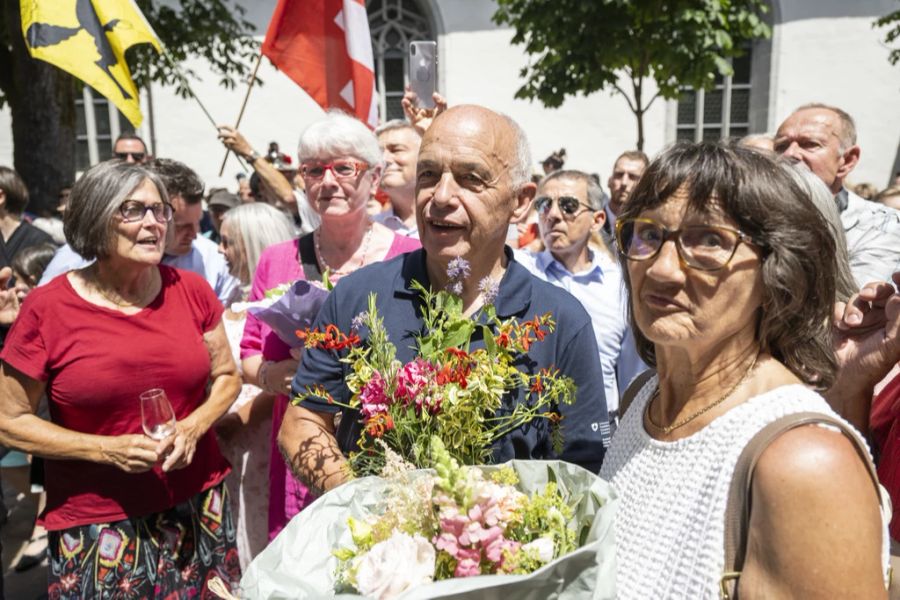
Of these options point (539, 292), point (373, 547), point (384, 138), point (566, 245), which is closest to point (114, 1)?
point (384, 138)

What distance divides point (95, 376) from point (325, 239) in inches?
40.8

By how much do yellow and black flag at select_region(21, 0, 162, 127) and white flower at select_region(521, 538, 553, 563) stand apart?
356 cm

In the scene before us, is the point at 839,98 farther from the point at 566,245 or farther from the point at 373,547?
the point at 373,547

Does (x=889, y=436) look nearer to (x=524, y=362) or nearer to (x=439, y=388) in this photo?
(x=524, y=362)

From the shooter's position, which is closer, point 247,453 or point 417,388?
point 417,388

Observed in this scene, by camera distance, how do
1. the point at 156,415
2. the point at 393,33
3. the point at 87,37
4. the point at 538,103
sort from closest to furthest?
1. the point at 156,415
2. the point at 87,37
3. the point at 538,103
4. the point at 393,33

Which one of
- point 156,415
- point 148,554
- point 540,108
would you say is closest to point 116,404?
point 156,415

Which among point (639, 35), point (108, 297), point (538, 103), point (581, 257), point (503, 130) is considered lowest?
point (581, 257)

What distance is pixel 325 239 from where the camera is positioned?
10.3 ft

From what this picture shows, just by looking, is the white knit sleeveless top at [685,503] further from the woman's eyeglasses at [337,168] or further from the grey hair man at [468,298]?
the woman's eyeglasses at [337,168]

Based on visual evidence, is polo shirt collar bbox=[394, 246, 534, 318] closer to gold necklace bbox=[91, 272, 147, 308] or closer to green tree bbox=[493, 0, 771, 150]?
gold necklace bbox=[91, 272, 147, 308]

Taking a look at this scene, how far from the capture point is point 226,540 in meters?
3.14

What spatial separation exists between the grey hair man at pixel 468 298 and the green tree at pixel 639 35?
27.0ft

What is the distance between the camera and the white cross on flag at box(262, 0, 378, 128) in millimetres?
4473
